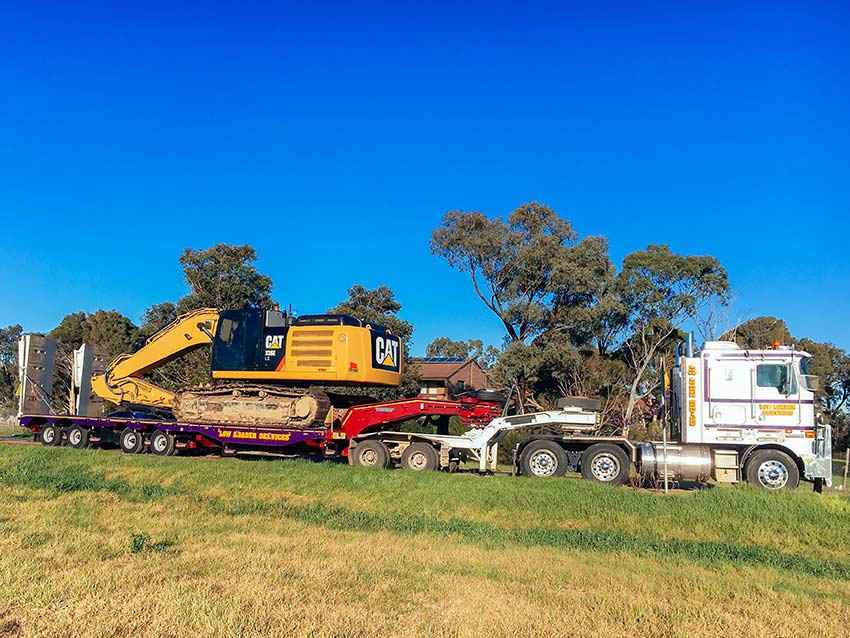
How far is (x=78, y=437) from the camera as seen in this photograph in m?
19.7

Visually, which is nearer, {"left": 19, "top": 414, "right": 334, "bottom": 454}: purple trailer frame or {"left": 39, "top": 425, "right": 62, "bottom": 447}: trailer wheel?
{"left": 19, "top": 414, "right": 334, "bottom": 454}: purple trailer frame

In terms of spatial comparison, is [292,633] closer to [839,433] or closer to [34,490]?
[34,490]

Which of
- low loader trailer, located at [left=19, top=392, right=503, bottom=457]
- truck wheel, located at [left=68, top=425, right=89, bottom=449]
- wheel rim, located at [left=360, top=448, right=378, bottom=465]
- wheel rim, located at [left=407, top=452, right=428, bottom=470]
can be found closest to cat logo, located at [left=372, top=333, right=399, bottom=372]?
low loader trailer, located at [left=19, top=392, right=503, bottom=457]

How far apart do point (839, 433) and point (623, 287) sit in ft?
66.3

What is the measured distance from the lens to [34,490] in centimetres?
1201

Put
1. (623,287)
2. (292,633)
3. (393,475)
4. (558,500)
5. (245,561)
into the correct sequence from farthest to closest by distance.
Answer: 1. (623,287)
2. (393,475)
3. (558,500)
4. (245,561)
5. (292,633)

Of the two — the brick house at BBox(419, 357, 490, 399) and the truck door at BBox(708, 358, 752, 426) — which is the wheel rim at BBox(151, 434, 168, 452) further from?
the brick house at BBox(419, 357, 490, 399)

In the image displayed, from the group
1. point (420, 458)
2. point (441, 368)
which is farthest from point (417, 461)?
point (441, 368)

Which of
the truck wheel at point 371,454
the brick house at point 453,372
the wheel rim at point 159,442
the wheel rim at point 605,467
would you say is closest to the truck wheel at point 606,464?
the wheel rim at point 605,467

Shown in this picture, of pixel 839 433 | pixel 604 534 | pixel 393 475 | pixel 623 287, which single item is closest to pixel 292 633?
pixel 604 534

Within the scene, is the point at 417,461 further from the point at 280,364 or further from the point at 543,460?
the point at 280,364

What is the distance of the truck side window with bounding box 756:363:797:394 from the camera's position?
14.4 m

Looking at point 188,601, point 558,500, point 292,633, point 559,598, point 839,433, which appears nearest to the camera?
point 292,633

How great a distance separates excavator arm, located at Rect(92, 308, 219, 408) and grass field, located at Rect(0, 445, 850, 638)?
227 inches
